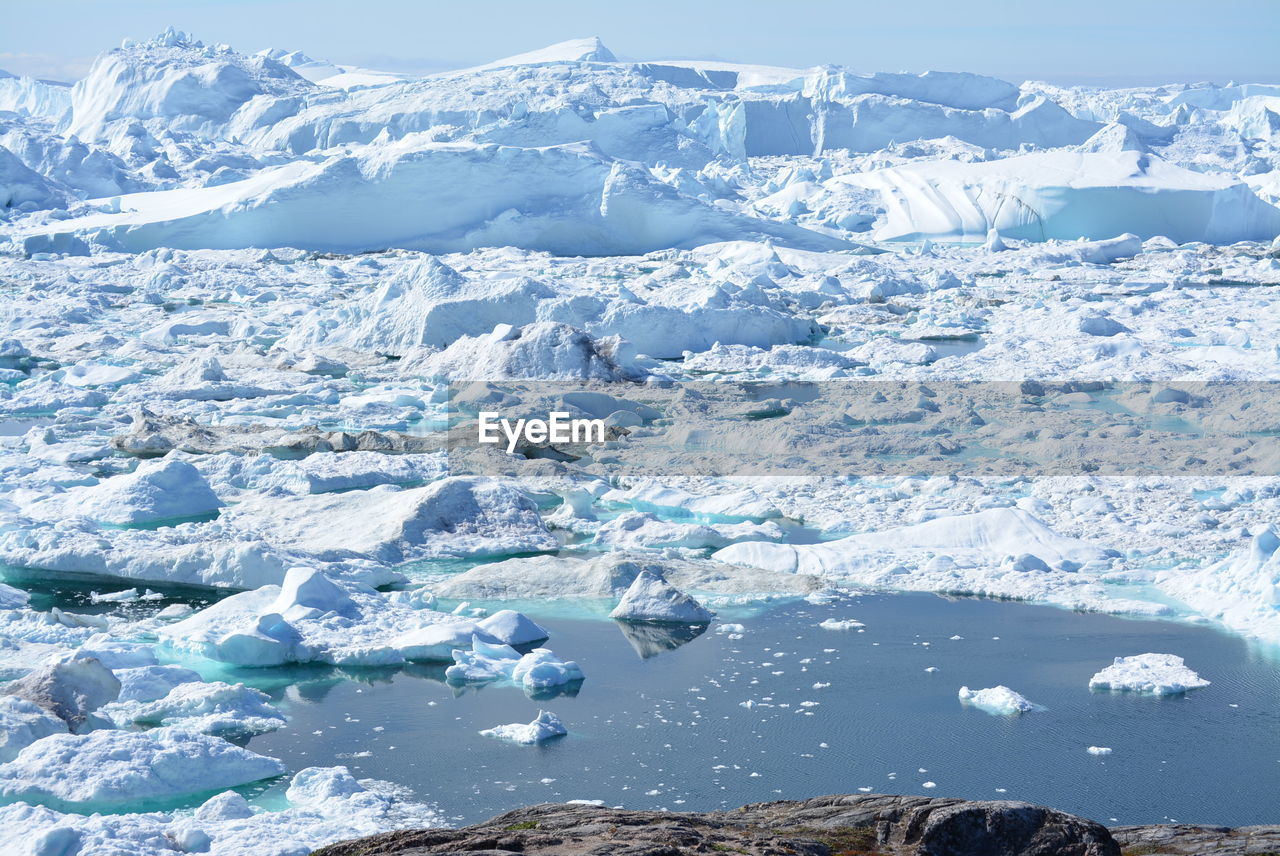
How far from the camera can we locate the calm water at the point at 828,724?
5262mm

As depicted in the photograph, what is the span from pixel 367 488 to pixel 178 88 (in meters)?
29.7

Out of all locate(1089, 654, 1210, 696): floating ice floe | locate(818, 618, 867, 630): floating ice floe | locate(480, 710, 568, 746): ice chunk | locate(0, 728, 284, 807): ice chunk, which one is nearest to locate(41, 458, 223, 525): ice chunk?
locate(0, 728, 284, 807): ice chunk

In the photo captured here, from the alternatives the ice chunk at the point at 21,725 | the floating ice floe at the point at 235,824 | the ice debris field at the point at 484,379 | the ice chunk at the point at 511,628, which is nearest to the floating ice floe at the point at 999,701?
the ice debris field at the point at 484,379

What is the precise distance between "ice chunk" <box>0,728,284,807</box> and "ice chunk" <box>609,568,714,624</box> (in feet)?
8.13

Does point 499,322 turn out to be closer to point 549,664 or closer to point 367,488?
point 367,488

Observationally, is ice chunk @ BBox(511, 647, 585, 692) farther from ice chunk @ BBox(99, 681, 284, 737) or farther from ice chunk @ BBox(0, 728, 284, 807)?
ice chunk @ BBox(0, 728, 284, 807)

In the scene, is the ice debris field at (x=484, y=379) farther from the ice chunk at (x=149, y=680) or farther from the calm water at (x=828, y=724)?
the calm water at (x=828, y=724)

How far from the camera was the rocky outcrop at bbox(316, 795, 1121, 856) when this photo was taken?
140 inches

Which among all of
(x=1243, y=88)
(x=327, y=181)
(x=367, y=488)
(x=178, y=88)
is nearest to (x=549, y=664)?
(x=367, y=488)

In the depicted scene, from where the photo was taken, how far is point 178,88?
35719 millimetres

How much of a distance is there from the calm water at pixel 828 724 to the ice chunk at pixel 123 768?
386 mm

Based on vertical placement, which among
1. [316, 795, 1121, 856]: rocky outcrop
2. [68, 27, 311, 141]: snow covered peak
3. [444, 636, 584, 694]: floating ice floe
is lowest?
[444, 636, 584, 694]: floating ice floe

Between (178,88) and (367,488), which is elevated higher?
(178,88)

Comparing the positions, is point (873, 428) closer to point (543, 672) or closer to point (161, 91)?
point (543, 672)
